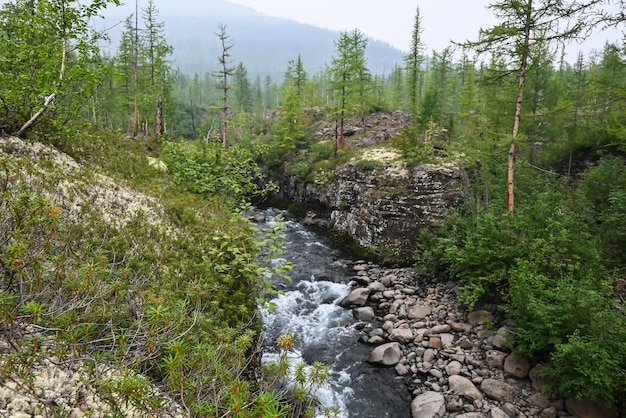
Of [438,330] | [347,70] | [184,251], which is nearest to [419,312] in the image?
[438,330]

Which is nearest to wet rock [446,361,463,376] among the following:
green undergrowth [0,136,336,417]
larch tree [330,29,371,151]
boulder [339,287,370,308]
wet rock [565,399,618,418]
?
wet rock [565,399,618,418]

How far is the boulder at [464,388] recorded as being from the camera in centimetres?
803

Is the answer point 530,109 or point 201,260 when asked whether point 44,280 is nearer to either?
point 201,260

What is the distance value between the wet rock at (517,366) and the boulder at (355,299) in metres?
5.34

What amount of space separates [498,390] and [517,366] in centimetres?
100

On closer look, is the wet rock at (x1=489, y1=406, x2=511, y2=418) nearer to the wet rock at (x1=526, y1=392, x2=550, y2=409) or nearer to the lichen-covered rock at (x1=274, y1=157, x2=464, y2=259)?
the wet rock at (x1=526, y1=392, x2=550, y2=409)

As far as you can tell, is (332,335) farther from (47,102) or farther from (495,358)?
(47,102)

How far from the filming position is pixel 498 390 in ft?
26.4

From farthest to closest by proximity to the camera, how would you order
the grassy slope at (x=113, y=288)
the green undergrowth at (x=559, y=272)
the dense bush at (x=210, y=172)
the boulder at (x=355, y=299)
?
the boulder at (x=355, y=299), the dense bush at (x=210, y=172), the green undergrowth at (x=559, y=272), the grassy slope at (x=113, y=288)

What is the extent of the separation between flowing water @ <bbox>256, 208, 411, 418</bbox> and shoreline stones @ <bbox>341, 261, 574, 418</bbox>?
16.7 inches

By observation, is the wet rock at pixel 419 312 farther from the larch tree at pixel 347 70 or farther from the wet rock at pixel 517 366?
the larch tree at pixel 347 70

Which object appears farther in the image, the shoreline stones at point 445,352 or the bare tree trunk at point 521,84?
the bare tree trunk at point 521,84

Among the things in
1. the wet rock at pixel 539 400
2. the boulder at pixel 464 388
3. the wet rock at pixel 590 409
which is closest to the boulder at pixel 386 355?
the boulder at pixel 464 388

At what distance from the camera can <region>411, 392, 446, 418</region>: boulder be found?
7.70 metres
